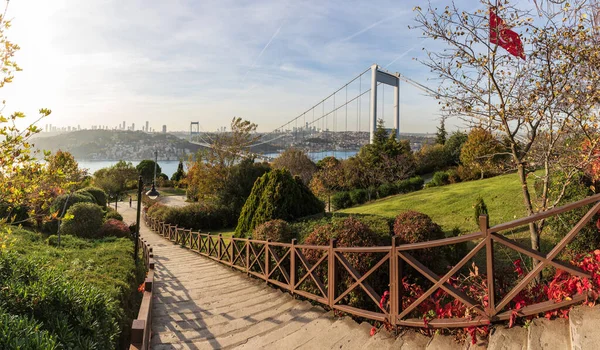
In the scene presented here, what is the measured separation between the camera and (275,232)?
22.5 feet

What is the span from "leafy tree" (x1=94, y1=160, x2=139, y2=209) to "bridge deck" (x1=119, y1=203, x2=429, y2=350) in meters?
33.4

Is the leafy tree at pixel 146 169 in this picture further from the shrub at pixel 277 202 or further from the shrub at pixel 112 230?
the shrub at pixel 277 202

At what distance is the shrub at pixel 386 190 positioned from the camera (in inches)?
929

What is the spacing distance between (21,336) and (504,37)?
214 inches

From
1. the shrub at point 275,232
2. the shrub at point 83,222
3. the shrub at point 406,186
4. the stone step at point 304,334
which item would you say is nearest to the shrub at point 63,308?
the stone step at point 304,334

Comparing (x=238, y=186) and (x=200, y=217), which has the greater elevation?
(x=238, y=186)

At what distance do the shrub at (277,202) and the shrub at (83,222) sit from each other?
24.7ft

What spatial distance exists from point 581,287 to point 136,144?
315 feet

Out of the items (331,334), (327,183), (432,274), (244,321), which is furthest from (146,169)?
(432,274)

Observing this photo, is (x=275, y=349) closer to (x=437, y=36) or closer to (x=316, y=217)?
(x=437, y=36)

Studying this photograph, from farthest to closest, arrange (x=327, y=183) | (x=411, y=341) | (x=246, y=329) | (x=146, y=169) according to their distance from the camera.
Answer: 1. (x=146, y=169)
2. (x=327, y=183)
3. (x=246, y=329)
4. (x=411, y=341)

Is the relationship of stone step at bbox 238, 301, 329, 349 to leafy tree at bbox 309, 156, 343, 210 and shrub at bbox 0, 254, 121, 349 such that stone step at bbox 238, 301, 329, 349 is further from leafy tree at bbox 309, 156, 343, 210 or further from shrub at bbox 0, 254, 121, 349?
leafy tree at bbox 309, 156, 343, 210

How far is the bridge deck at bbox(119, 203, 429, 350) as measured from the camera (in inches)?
147

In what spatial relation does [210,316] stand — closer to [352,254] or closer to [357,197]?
[352,254]
